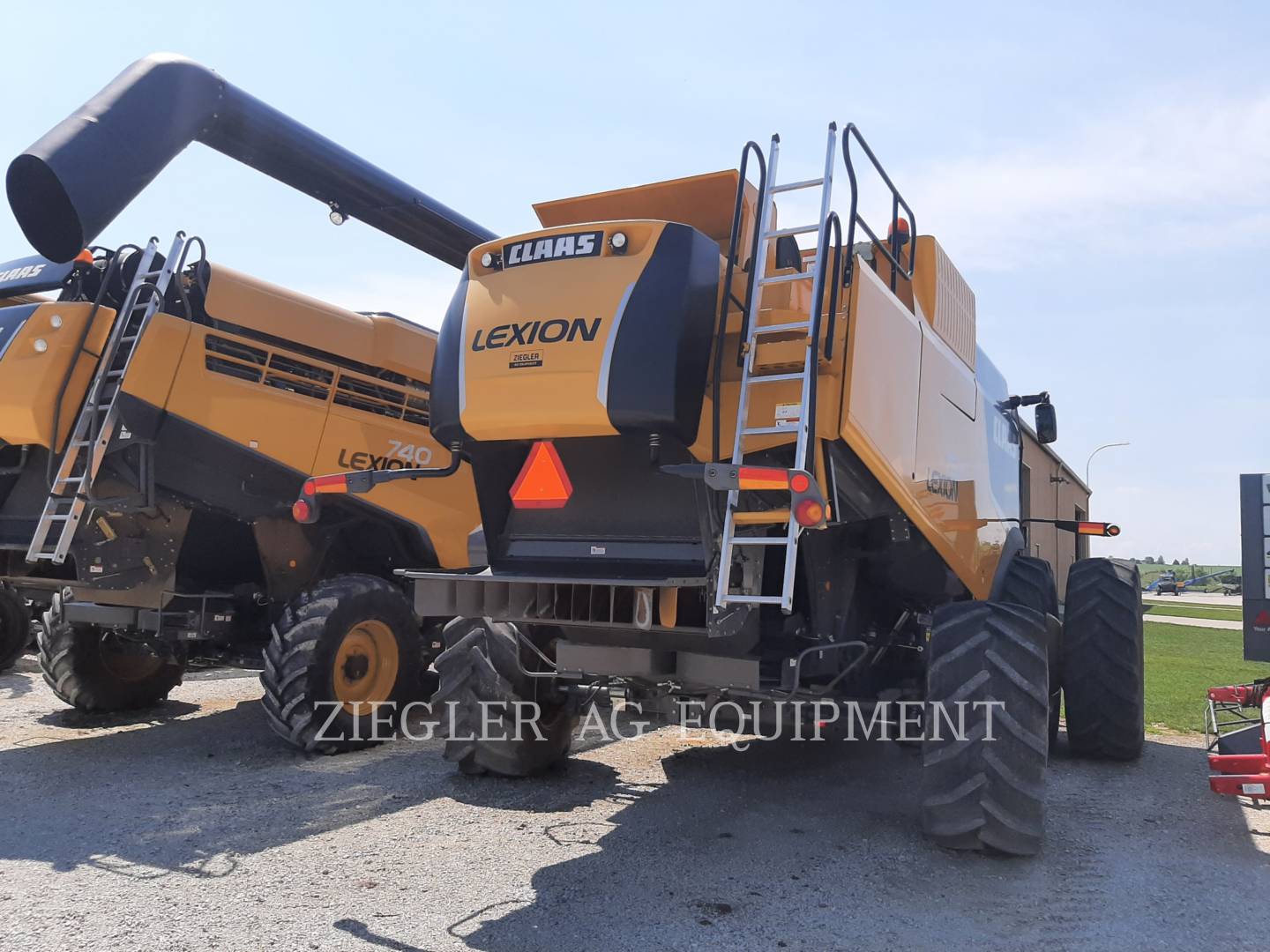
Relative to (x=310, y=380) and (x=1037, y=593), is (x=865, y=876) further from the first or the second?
(x=310, y=380)

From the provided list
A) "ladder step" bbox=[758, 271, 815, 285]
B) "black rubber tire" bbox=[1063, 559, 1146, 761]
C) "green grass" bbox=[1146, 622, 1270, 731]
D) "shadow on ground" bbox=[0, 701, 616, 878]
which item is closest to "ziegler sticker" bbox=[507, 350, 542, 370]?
"ladder step" bbox=[758, 271, 815, 285]

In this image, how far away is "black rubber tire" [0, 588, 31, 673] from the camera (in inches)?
388

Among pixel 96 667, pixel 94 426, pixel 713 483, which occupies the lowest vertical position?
pixel 96 667

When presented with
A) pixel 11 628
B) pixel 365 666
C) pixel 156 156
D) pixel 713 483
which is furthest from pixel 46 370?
pixel 11 628

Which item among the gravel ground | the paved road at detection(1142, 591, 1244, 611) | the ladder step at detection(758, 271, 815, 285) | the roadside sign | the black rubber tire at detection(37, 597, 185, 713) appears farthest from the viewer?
the paved road at detection(1142, 591, 1244, 611)

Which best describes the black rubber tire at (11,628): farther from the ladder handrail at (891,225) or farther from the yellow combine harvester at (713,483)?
the ladder handrail at (891,225)

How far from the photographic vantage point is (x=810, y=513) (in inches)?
145

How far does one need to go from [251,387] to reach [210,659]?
6.79 feet

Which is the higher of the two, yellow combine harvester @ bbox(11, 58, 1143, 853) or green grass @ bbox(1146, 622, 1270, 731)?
yellow combine harvester @ bbox(11, 58, 1143, 853)

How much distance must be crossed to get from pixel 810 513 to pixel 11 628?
946cm

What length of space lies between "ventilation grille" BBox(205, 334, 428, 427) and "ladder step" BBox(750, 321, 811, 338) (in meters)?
4.06

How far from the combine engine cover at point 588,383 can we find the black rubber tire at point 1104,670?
3158mm

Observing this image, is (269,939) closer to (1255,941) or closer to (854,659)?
(854,659)

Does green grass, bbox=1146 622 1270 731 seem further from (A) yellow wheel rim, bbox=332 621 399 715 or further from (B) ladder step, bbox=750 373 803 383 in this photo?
(A) yellow wheel rim, bbox=332 621 399 715
